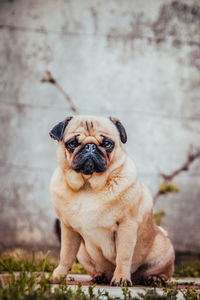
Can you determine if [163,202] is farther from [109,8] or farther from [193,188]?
[109,8]

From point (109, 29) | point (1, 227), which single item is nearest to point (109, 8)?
point (109, 29)

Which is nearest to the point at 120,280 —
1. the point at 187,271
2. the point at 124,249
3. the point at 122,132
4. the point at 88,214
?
the point at 124,249

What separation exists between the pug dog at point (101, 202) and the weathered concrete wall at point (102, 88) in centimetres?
284

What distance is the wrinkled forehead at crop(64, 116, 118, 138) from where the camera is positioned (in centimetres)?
281

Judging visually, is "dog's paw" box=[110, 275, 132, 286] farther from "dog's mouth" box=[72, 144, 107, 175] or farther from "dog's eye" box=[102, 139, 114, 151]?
"dog's eye" box=[102, 139, 114, 151]

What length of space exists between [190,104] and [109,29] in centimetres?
175

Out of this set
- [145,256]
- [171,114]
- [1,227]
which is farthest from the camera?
[171,114]

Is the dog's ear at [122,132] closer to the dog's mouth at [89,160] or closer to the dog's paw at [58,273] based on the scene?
the dog's mouth at [89,160]

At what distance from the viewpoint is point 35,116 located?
19.2ft

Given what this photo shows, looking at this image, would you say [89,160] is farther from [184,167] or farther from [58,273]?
[184,167]

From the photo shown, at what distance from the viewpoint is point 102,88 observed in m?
5.96

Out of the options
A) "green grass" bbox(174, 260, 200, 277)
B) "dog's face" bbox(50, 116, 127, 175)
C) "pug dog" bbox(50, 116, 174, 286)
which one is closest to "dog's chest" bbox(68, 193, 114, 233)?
"pug dog" bbox(50, 116, 174, 286)

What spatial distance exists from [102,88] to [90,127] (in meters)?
3.23

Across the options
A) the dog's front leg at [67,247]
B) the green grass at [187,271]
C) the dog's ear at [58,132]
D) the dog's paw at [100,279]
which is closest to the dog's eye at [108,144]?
the dog's ear at [58,132]
